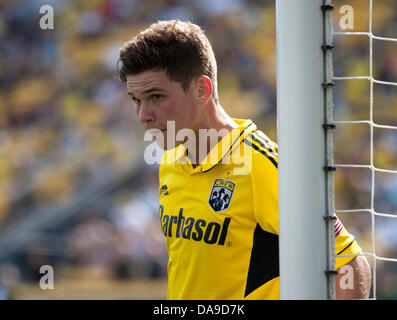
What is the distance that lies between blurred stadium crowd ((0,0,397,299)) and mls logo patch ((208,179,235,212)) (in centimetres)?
350

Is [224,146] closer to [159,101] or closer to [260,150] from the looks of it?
[260,150]

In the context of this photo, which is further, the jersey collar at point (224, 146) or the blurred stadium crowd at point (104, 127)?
the blurred stadium crowd at point (104, 127)

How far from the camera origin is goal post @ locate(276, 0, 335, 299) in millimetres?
1442

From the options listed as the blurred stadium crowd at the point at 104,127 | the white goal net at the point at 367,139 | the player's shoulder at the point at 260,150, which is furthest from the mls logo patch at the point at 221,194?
the blurred stadium crowd at the point at 104,127

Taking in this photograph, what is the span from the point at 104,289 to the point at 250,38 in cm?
313

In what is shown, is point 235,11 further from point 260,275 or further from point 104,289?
point 260,275

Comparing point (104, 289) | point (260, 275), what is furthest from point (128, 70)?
point (104, 289)

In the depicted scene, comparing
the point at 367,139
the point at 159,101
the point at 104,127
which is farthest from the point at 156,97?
the point at 104,127

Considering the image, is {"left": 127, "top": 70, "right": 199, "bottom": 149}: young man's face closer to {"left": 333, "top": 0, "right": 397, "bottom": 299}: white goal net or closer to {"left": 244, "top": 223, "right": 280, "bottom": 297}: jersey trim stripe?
{"left": 244, "top": 223, "right": 280, "bottom": 297}: jersey trim stripe

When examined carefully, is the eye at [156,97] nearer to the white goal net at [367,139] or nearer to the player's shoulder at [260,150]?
the player's shoulder at [260,150]

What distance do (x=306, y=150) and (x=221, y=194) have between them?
0.53 meters

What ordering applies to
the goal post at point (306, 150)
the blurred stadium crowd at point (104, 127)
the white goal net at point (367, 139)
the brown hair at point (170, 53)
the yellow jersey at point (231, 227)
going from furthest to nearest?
the blurred stadium crowd at point (104, 127) → the white goal net at point (367, 139) → the brown hair at point (170, 53) → the yellow jersey at point (231, 227) → the goal post at point (306, 150)

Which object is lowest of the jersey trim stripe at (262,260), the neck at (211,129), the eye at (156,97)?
the jersey trim stripe at (262,260)

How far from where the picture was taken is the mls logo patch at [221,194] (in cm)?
191
